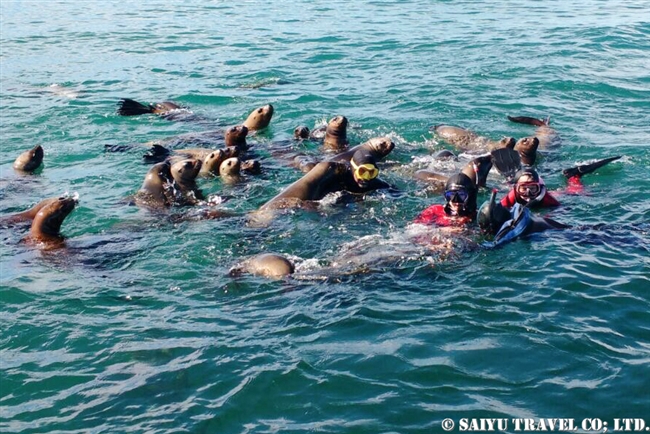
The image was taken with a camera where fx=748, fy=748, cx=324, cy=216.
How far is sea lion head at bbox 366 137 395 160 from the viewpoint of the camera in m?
12.3

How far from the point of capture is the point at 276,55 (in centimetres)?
2222

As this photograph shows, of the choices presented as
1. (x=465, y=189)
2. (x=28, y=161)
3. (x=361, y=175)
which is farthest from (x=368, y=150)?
(x=28, y=161)

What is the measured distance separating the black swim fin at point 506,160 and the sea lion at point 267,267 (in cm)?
454

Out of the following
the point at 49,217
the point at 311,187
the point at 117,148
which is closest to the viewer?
the point at 49,217

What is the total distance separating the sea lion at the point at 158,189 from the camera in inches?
426

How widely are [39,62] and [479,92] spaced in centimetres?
1312

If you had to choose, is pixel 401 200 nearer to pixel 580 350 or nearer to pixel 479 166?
pixel 479 166

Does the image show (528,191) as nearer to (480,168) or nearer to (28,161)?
(480,168)

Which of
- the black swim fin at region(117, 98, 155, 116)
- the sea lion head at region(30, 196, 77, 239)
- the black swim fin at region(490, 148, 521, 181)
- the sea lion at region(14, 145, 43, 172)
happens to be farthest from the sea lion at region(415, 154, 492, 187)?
the black swim fin at region(117, 98, 155, 116)

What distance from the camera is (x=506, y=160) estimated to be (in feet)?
37.4

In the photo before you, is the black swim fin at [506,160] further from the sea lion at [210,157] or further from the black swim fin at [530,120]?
the sea lion at [210,157]

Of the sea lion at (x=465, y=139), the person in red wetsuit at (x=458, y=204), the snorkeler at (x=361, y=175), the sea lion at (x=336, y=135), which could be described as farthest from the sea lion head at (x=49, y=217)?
the sea lion at (x=465, y=139)

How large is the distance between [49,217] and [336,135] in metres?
5.49

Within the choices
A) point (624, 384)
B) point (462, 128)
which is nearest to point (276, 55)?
point (462, 128)
